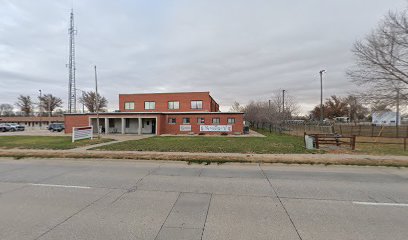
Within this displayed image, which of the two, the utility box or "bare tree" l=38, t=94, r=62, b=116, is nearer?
the utility box

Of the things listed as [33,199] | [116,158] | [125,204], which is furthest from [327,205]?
[116,158]

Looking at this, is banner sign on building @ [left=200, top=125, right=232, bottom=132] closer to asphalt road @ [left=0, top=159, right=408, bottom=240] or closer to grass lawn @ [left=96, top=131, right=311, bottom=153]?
grass lawn @ [left=96, top=131, right=311, bottom=153]

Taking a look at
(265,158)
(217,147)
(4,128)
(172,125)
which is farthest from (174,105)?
(4,128)

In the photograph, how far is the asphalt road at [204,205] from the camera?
3.57 m

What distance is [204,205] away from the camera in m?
4.76

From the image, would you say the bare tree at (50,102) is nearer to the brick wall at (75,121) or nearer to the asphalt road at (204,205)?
the brick wall at (75,121)

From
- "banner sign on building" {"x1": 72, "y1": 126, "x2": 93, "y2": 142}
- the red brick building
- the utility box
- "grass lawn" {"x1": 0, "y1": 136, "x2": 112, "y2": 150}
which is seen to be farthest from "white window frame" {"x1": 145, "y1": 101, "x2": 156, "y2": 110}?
the utility box

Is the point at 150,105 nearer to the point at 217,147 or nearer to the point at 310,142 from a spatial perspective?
the point at 217,147

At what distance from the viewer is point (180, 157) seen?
35.8 feet

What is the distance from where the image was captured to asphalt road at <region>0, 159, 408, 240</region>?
11.7 feet

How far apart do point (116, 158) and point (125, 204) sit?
7.03 m

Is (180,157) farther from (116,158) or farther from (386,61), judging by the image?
(386,61)

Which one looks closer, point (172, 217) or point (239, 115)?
point (172, 217)

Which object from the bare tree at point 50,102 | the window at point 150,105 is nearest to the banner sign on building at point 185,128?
the window at point 150,105
